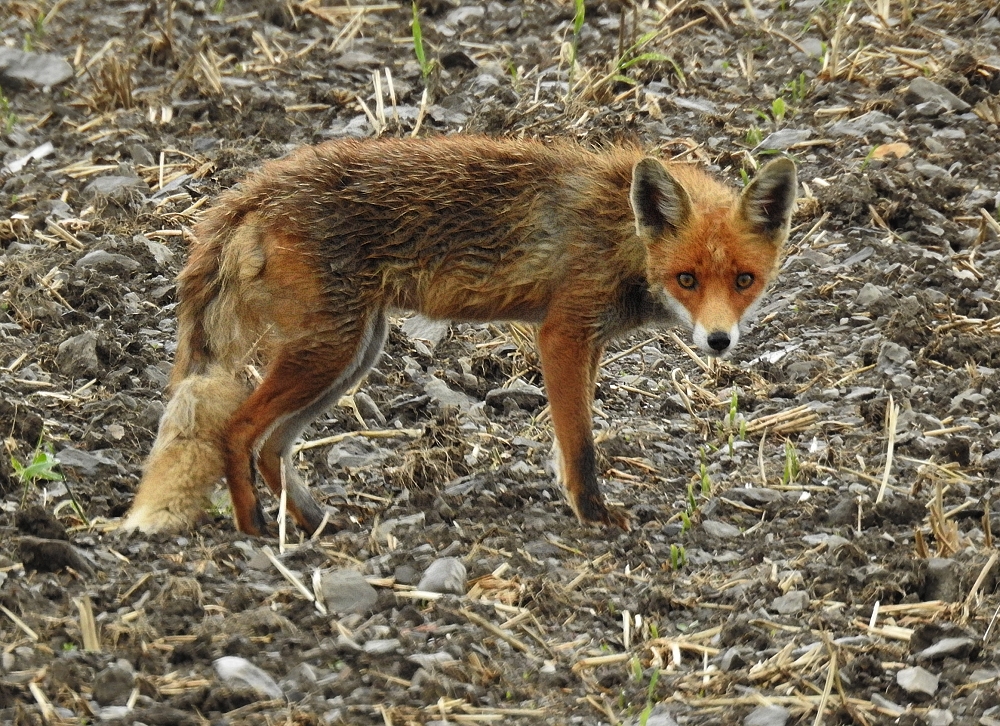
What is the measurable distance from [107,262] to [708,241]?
378cm

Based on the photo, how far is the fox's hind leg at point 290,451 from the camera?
5629mm

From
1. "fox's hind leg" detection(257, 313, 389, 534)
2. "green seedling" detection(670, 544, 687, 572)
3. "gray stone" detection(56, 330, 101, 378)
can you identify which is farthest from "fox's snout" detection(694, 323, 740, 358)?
"gray stone" detection(56, 330, 101, 378)

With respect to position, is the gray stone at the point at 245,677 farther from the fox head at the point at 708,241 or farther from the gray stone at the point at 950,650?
the fox head at the point at 708,241

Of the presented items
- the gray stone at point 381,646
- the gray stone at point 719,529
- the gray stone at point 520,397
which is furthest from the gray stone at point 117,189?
the gray stone at point 381,646

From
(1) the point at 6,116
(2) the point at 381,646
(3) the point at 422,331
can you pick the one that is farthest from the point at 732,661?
(1) the point at 6,116

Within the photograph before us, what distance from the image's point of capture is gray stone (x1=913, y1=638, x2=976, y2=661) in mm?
4203

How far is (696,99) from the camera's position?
9.47m

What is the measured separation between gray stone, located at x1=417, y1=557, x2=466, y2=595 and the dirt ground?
72 mm

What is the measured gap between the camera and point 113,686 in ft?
11.8

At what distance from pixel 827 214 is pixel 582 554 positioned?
12.8 ft

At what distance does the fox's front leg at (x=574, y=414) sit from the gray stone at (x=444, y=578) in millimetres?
1044

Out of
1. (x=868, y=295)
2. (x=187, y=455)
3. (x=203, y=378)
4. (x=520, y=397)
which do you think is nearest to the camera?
(x=187, y=455)

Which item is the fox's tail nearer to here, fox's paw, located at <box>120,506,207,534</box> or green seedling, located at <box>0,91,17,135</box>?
fox's paw, located at <box>120,506,207,534</box>

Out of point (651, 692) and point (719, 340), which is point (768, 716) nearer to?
point (651, 692)
